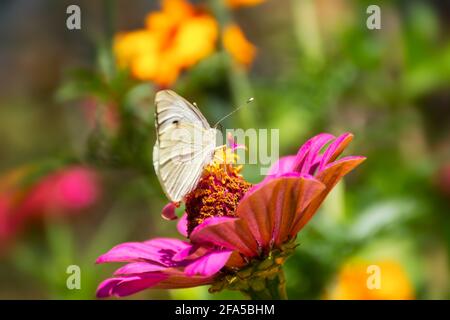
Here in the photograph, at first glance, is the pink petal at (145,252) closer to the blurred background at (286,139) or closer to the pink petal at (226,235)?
the pink petal at (226,235)

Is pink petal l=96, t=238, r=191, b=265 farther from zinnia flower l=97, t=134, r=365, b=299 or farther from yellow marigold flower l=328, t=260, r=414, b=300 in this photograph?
yellow marigold flower l=328, t=260, r=414, b=300

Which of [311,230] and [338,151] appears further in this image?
[311,230]

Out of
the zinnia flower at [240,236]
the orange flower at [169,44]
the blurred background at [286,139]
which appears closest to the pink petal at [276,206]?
the zinnia flower at [240,236]

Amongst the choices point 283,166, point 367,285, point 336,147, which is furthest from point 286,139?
point 336,147

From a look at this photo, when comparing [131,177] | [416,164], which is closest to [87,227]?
[131,177]

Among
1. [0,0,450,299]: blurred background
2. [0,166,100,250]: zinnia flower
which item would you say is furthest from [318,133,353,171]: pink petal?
[0,166,100,250]: zinnia flower
